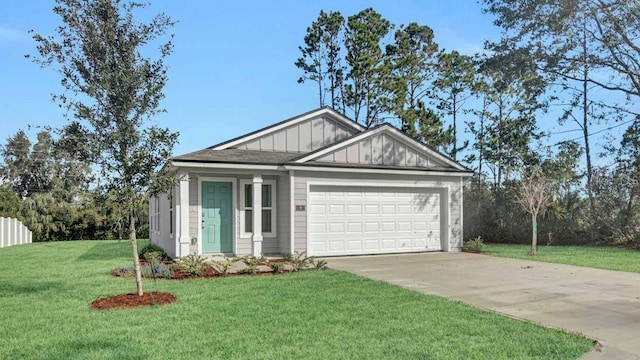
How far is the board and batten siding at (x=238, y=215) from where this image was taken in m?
12.5

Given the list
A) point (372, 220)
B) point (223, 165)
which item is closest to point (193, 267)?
point (223, 165)

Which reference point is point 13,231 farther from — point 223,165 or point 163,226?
point 223,165

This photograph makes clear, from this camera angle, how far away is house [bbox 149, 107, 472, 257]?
41.9ft

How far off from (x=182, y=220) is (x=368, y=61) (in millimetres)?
16027

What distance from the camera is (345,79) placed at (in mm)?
27031

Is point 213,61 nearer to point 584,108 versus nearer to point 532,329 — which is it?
point 532,329

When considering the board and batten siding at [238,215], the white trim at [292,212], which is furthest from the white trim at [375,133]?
the board and batten siding at [238,215]

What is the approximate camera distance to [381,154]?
14492 mm

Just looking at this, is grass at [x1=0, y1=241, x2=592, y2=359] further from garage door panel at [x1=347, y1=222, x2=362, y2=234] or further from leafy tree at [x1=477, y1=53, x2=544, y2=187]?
leafy tree at [x1=477, y1=53, x2=544, y2=187]

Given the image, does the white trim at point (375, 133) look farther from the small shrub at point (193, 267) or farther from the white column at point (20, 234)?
the white column at point (20, 234)

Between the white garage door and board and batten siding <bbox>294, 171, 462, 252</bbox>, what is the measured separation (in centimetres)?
28

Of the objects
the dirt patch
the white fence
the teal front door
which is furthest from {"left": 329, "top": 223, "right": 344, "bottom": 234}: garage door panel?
the white fence

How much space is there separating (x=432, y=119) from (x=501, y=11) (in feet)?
20.1

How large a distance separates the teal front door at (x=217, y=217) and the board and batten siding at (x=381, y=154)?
3.19 meters
